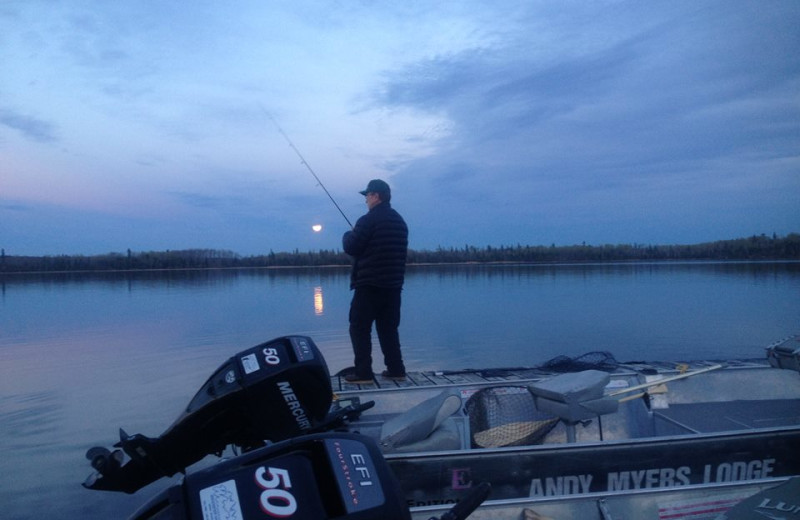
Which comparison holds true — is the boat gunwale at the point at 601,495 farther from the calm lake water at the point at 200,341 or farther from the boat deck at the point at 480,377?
the calm lake water at the point at 200,341

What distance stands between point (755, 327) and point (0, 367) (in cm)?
1609

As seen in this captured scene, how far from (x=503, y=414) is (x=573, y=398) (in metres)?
1.07

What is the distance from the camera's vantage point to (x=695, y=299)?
20891 millimetres

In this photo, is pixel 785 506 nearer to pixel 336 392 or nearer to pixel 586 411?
pixel 586 411

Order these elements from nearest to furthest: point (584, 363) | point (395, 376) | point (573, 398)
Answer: point (573, 398) < point (395, 376) < point (584, 363)

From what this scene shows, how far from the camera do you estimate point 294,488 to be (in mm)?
1546

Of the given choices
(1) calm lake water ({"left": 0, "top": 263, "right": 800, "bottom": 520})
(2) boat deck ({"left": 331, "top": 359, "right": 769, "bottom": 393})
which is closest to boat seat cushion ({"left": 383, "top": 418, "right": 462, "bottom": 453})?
(2) boat deck ({"left": 331, "top": 359, "right": 769, "bottom": 393})

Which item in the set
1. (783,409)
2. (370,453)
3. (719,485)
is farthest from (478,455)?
(783,409)

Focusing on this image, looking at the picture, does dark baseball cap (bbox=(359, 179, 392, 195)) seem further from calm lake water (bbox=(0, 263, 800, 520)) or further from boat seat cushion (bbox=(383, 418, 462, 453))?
calm lake water (bbox=(0, 263, 800, 520))

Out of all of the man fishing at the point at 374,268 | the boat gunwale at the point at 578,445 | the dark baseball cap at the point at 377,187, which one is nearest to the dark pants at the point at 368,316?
the man fishing at the point at 374,268

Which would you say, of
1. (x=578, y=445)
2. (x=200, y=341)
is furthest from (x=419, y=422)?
(x=200, y=341)

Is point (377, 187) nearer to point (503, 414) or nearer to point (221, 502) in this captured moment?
point (503, 414)

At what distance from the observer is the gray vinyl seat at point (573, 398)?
349 centimetres

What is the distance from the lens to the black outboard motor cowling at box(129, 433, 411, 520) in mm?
1489
